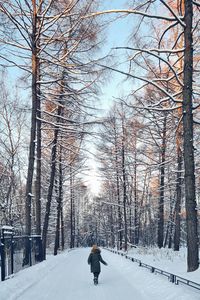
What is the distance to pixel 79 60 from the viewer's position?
16656 mm

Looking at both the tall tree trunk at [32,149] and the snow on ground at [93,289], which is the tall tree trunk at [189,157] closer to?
the snow on ground at [93,289]

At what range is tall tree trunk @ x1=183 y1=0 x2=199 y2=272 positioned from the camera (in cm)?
1026

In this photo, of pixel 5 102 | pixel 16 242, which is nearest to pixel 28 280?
pixel 16 242

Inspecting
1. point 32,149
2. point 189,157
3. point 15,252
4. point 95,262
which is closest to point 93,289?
point 95,262

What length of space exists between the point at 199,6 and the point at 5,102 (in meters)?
20.4

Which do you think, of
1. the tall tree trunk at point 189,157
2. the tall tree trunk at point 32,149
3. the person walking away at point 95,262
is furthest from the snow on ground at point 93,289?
the tall tree trunk at point 32,149

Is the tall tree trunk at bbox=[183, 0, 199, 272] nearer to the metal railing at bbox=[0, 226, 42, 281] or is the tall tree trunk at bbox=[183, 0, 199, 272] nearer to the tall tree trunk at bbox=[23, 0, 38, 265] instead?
the metal railing at bbox=[0, 226, 42, 281]

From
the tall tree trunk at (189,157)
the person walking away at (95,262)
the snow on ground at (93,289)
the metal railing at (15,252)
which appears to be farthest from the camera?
the person walking away at (95,262)

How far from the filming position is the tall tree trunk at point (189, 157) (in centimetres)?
1026

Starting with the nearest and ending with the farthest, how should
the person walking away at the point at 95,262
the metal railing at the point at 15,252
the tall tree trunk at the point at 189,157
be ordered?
the tall tree trunk at the point at 189,157
the metal railing at the point at 15,252
the person walking away at the point at 95,262

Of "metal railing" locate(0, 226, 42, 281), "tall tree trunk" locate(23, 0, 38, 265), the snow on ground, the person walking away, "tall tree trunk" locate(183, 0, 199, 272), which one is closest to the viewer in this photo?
the snow on ground

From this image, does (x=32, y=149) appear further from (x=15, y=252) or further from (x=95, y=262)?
(x=95, y=262)

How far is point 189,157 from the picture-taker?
10.5m

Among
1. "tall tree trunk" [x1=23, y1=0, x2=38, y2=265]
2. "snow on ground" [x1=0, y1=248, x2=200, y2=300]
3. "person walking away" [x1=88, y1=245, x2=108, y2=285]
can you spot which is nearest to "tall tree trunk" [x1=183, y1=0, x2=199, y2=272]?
"snow on ground" [x1=0, y1=248, x2=200, y2=300]
